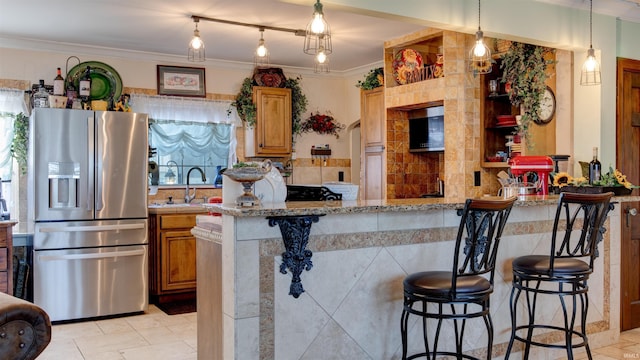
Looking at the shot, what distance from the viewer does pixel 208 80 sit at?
6348 millimetres

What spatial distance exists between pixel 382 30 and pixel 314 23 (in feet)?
7.41

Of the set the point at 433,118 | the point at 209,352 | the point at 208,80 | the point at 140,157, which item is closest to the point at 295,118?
the point at 208,80

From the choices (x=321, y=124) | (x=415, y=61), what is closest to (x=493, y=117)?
(x=415, y=61)

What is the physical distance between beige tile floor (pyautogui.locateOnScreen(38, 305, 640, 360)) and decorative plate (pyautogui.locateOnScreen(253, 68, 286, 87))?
290 centimetres

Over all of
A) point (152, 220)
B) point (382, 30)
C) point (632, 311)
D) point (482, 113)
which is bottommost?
point (632, 311)

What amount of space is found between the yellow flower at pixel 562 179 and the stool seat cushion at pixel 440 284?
1.87 metres

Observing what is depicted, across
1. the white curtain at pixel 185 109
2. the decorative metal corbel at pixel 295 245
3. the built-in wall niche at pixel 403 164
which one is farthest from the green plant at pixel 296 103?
the decorative metal corbel at pixel 295 245

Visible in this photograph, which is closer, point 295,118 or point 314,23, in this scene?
point 314,23

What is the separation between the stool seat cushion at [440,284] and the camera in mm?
2508

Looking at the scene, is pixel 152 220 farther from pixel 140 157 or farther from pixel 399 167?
pixel 399 167

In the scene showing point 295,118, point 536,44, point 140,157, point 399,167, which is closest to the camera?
point 536,44

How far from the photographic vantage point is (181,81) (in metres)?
6.18

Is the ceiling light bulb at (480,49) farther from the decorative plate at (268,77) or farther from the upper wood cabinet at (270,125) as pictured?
the decorative plate at (268,77)

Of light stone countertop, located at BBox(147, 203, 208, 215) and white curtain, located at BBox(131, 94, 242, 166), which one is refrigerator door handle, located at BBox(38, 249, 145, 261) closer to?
light stone countertop, located at BBox(147, 203, 208, 215)
